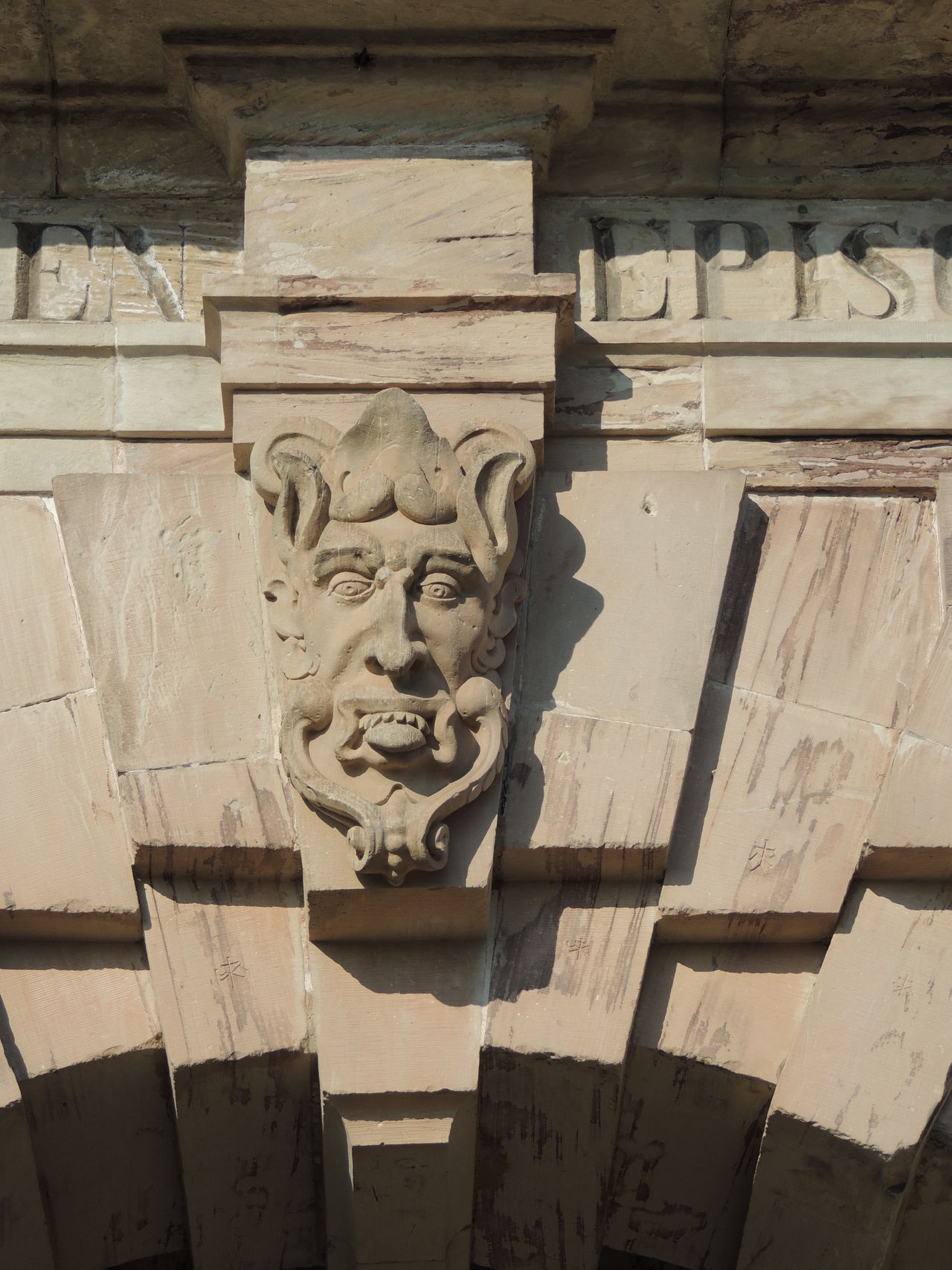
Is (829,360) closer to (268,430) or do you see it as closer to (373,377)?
(373,377)

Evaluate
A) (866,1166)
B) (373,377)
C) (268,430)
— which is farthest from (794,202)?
(866,1166)

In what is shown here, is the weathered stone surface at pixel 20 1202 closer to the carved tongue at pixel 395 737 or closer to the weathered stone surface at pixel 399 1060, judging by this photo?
the weathered stone surface at pixel 399 1060

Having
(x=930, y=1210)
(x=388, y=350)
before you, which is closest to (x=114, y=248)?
(x=388, y=350)

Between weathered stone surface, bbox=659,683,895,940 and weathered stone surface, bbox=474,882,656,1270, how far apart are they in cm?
12

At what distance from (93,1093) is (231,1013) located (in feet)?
1.13

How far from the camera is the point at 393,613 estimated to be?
3146mm

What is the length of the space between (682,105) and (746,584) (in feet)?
4.00

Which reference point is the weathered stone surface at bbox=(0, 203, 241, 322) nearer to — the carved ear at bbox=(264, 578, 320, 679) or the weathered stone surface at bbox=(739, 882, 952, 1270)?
the carved ear at bbox=(264, 578, 320, 679)

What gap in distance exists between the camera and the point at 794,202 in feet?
13.2

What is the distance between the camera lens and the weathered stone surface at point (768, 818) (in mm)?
3268

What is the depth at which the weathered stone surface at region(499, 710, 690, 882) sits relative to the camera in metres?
3.24

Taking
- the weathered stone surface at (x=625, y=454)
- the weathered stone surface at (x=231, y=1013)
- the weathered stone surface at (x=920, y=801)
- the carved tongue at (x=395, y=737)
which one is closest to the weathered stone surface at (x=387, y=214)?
the weathered stone surface at (x=625, y=454)

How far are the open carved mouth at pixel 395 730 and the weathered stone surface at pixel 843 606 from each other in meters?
0.68

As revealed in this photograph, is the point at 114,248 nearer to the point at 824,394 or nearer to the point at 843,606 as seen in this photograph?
the point at 824,394
